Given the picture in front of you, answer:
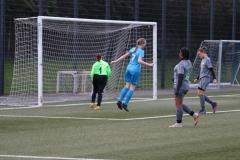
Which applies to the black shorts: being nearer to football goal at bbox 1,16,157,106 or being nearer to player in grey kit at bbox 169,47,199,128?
football goal at bbox 1,16,157,106

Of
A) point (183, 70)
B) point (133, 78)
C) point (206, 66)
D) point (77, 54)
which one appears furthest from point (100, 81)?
point (77, 54)

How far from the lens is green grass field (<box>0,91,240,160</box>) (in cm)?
1044

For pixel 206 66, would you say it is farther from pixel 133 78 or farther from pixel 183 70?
pixel 183 70

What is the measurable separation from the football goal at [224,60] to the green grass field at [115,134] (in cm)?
1401

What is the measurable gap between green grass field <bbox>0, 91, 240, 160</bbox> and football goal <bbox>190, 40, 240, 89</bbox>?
14.0 metres

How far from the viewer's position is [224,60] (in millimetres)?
35656

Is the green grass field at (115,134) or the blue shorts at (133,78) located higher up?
the blue shorts at (133,78)

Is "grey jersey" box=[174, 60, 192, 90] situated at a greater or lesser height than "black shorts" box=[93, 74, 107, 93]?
greater

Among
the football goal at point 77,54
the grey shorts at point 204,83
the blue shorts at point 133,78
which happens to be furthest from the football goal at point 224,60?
the grey shorts at point 204,83

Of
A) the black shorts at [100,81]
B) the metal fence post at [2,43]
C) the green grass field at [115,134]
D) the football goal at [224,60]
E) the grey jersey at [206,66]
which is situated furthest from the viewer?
the football goal at [224,60]

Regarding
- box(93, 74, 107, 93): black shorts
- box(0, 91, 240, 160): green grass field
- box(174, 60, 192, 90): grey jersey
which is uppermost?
box(174, 60, 192, 90): grey jersey

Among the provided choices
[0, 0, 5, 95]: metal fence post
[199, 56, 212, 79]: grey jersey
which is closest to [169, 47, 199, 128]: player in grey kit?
[199, 56, 212, 79]: grey jersey

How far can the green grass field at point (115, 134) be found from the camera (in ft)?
34.3

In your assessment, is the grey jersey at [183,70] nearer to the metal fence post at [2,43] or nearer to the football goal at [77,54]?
the football goal at [77,54]
